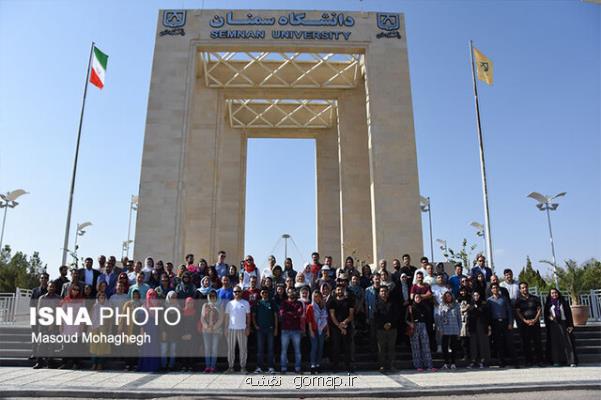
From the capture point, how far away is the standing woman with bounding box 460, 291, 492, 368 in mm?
8945

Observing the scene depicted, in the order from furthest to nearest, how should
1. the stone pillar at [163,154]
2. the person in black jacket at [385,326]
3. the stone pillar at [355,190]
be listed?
the stone pillar at [355,190]
the stone pillar at [163,154]
the person in black jacket at [385,326]

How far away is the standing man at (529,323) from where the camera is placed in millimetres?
9156

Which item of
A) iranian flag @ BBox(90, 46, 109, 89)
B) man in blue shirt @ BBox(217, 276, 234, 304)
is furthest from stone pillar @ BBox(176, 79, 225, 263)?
man in blue shirt @ BBox(217, 276, 234, 304)

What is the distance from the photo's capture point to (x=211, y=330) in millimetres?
8578

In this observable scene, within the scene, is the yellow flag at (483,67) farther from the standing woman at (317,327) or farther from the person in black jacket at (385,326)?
the standing woman at (317,327)

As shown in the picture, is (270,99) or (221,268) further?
(270,99)

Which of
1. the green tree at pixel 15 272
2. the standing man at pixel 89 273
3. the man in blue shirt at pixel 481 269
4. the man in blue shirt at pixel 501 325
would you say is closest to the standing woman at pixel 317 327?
the man in blue shirt at pixel 501 325

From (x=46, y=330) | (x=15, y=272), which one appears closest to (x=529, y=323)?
(x=46, y=330)

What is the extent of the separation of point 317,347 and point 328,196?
1725cm

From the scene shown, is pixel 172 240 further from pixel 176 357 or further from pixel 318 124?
pixel 318 124

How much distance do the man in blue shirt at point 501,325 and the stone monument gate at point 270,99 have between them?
7.30 metres

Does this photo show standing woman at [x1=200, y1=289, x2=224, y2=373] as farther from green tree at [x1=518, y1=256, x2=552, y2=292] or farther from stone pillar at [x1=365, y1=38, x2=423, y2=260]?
green tree at [x1=518, y1=256, x2=552, y2=292]

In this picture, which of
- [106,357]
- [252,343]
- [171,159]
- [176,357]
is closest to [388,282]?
[252,343]

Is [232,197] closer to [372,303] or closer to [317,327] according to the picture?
[372,303]
